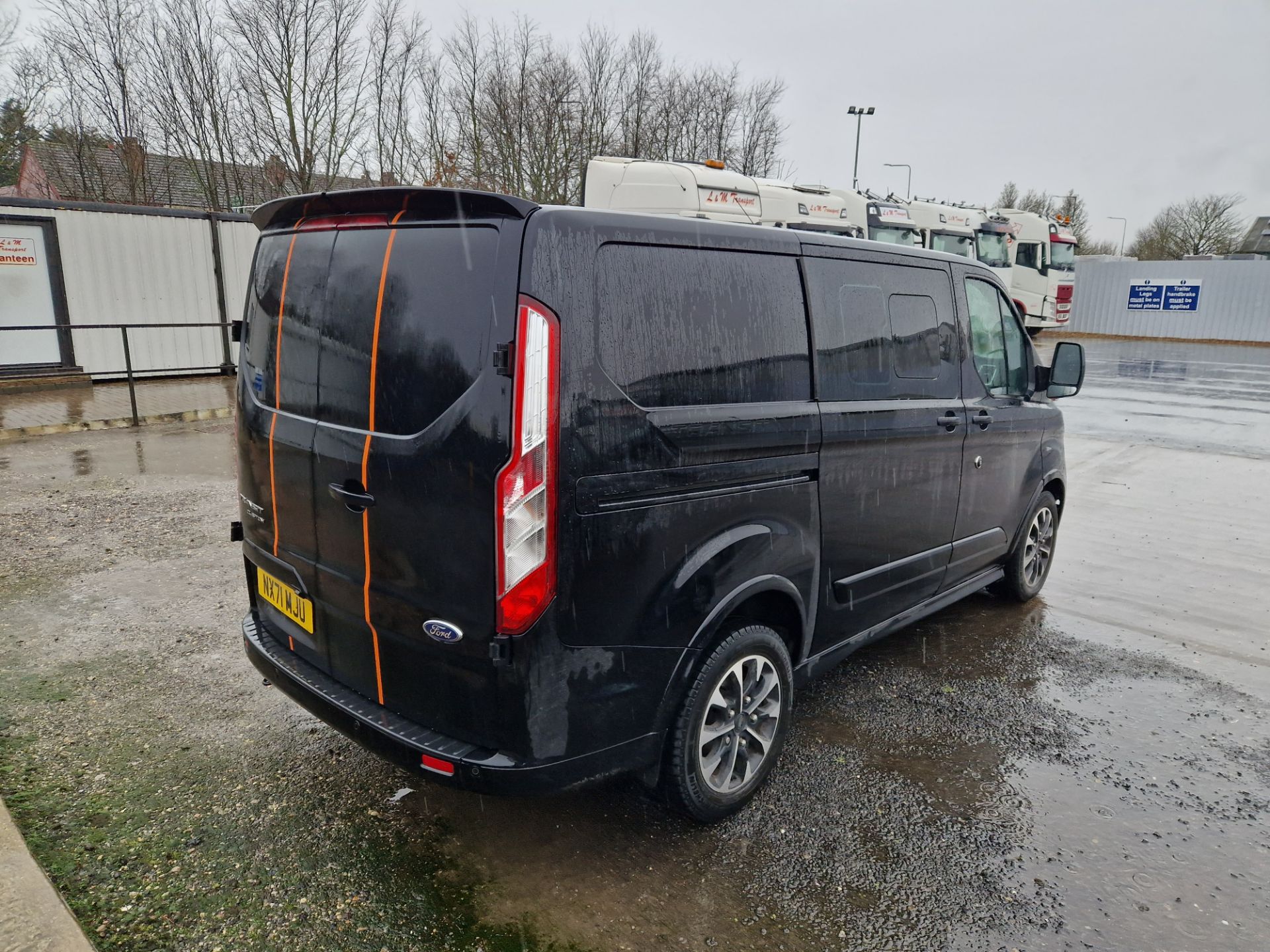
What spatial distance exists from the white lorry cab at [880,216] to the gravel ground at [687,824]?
15.7m

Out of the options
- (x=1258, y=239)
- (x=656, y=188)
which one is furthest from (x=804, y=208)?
(x=1258, y=239)

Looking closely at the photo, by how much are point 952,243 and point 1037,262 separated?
6.29 metres

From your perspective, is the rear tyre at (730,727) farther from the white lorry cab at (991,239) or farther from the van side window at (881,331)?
the white lorry cab at (991,239)

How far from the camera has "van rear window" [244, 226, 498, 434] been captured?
2.43 m

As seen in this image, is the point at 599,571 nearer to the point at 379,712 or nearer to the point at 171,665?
the point at 379,712

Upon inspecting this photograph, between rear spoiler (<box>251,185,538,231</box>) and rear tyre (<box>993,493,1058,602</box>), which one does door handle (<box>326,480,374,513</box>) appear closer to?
rear spoiler (<box>251,185,538,231</box>)

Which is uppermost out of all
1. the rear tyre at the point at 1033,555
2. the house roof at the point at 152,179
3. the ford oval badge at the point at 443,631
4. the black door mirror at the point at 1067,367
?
the house roof at the point at 152,179

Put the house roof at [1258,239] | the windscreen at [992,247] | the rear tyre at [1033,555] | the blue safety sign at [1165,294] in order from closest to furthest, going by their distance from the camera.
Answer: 1. the rear tyre at [1033,555]
2. the windscreen at [992,247]
3. the blue safety sign at [1165,294]
4. the house roof at [1258,239]

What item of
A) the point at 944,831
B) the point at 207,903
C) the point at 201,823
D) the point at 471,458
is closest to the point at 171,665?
the point at 201,823

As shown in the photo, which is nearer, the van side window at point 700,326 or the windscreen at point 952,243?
the van side window at point 700,326

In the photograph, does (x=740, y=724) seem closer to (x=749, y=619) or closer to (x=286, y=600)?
(x=749, y=619)

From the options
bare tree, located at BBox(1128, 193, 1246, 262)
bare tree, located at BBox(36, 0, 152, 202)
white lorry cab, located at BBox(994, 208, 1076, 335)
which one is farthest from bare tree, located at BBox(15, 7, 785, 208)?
bare tree, located at BBox(1128, 193, 1246, 262)

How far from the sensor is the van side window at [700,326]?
2566 millimetres

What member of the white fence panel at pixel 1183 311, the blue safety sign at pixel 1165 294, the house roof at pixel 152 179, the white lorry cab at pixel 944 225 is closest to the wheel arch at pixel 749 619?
the white lorry cab at pixel 944 225
